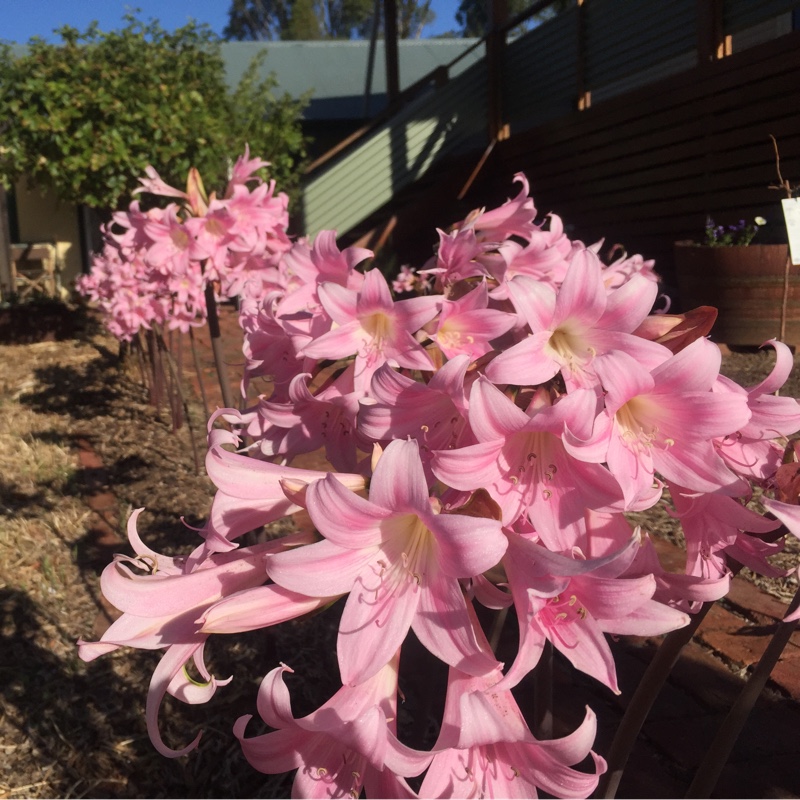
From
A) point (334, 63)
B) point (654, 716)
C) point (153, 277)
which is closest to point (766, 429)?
point (654, 716)

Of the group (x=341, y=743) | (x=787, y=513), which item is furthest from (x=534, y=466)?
(x=341, y=743)

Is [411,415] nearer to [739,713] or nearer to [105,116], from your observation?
[739,713]

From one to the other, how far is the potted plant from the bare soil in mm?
527

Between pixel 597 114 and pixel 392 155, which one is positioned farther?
pixel 392 155

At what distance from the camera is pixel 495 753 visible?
0.81 metres

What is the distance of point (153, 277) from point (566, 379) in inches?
128

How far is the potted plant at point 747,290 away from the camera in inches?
195

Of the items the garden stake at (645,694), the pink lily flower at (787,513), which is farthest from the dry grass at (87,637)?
the pink lily flower at (787,513)

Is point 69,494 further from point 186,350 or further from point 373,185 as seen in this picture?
point 373,185

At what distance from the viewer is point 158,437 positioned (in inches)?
209

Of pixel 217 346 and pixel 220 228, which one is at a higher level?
pixel 220 228

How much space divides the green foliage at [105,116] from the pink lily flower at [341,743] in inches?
301

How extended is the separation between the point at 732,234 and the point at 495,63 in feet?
14.8

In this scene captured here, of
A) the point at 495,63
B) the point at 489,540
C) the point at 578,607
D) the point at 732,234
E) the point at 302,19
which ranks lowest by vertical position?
the point at 578,607
